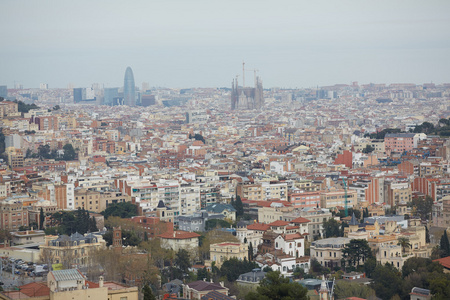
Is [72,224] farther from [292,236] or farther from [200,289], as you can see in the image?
[200,289]

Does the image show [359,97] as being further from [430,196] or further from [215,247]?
[215,247]

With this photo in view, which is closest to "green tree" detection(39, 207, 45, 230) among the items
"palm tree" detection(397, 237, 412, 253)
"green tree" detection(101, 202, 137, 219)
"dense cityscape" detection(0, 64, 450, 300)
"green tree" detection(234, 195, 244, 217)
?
"dense cityscape" detection(0, 64, 450, 300)

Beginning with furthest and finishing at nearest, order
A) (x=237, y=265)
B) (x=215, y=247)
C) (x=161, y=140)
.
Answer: (x=161, y=140)
(x=215, y=247)
(x=237, y=265)

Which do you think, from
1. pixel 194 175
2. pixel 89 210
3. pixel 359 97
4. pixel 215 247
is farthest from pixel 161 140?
pixel 359 97

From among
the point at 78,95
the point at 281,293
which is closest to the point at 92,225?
the point at 281,293

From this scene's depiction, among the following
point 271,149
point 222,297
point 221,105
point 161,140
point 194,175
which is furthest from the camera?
point 221,105
